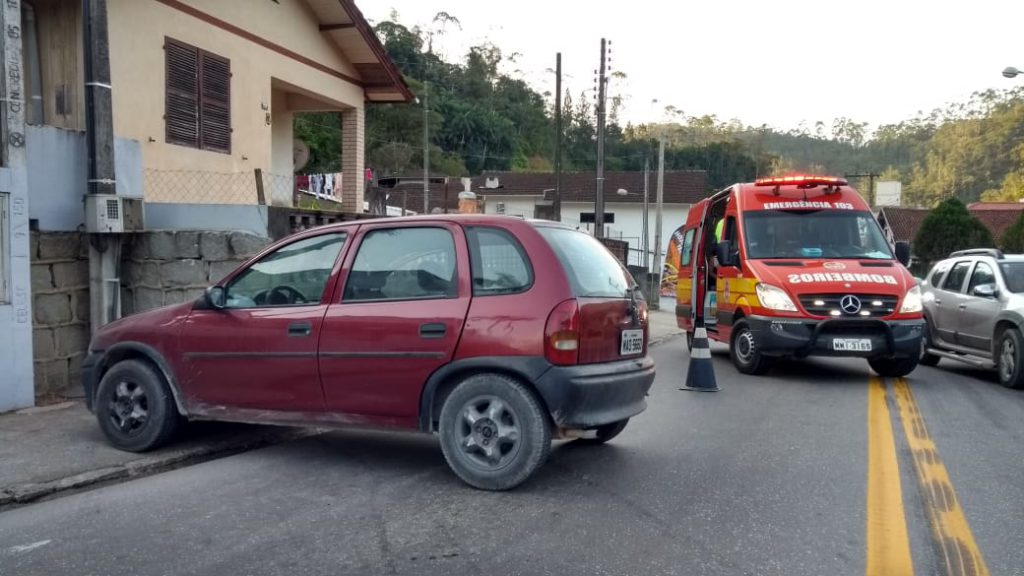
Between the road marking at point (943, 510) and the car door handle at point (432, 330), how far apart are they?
9.82 feet

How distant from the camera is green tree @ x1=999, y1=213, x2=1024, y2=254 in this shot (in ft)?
127

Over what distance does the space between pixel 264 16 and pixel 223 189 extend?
3.05 meters

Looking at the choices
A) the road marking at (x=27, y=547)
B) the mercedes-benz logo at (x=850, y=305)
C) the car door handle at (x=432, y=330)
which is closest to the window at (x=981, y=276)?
the mercedes-benz logo at (x=850, y=305)

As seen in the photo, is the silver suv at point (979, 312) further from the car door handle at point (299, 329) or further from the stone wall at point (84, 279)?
the stone wall at point (84, 279)

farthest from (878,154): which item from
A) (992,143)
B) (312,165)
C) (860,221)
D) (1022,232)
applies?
(860,221)

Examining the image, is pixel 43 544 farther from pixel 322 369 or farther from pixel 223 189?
pixel 223 189

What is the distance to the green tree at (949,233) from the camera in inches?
1720

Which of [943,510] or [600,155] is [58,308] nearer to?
[943,510]

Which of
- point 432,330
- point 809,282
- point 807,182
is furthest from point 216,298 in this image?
point 807,182

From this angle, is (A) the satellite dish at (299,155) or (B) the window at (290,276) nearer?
(B) the window at (290,276)

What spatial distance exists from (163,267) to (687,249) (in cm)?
902

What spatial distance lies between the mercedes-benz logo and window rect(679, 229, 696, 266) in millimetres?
4354

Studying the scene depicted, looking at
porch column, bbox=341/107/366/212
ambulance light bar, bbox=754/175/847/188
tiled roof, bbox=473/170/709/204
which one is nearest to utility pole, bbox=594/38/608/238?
porch column, bbox=341/107/366/212

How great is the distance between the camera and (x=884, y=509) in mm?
4961
